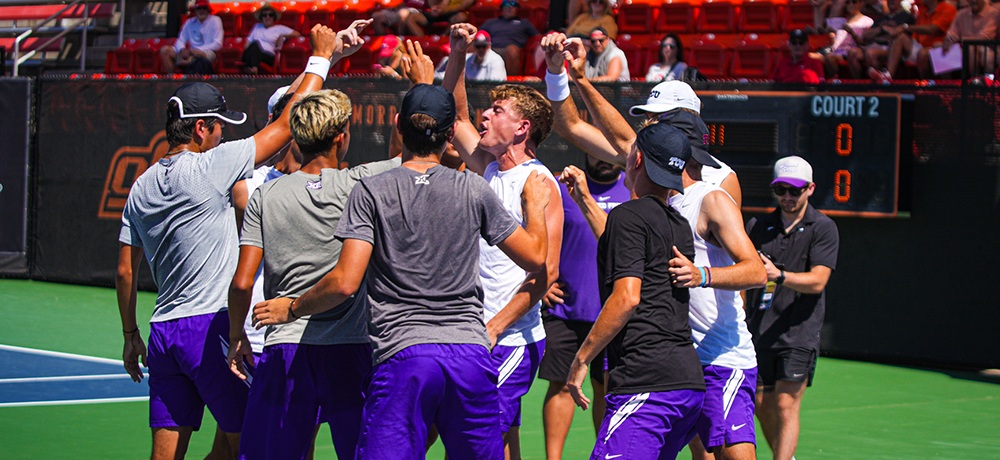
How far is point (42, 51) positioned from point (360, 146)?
10483 mm

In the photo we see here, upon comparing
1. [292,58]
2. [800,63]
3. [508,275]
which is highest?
[292,58]

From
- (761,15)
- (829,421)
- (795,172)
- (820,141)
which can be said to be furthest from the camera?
(761,15)

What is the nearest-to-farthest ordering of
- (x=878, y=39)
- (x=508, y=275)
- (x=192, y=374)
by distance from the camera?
(x=192, y=374)
(x=508, y=275)
(x=878, y=39)

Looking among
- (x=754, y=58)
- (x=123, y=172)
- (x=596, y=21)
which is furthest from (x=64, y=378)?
(x=754, y=58)

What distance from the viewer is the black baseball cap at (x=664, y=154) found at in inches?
148

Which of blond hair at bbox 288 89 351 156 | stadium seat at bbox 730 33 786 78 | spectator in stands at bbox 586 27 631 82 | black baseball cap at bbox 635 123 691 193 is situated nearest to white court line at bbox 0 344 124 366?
blond hair at bbox 288 89 351 156

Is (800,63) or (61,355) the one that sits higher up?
(800,63)

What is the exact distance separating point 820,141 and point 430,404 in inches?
263

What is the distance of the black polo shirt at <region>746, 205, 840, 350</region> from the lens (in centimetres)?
561

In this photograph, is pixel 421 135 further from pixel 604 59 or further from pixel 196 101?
pixel 604 59

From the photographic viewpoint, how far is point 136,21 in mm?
19250

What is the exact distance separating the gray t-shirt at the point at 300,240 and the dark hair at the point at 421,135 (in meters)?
0.37

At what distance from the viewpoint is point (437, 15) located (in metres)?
15.1

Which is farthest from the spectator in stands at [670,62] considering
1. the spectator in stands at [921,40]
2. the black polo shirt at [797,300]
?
the black polo shirt at [797,300]
